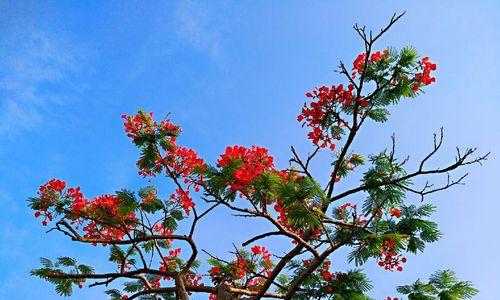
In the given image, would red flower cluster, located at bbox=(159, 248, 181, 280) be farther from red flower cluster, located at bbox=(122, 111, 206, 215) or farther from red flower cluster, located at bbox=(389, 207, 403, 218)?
red flower cluster, located at bbox=(389, 207, 403, 218)

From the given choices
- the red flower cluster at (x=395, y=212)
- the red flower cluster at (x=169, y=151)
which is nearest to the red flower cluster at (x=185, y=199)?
the red flower cluster at (x=169, y=151)

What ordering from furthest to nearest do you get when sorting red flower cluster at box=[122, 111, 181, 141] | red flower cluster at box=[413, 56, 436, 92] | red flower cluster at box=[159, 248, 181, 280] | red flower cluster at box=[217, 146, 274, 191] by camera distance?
red flower cluster at box=[159, 248, 181, 280] < red flower cluster at box=[122, 111, 181, 141] < red flower cluster at box=[413, 56, 436, 92] < red flower cluster at box=[217, 146, 274, 191]

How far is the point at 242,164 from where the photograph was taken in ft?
16.3

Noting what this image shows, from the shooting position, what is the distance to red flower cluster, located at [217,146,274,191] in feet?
15.9

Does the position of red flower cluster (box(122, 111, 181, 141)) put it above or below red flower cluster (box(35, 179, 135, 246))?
above

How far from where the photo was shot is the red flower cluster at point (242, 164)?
4.86 m

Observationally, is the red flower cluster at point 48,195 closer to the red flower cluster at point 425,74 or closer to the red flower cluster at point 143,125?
the red flower cluster at point 143,125

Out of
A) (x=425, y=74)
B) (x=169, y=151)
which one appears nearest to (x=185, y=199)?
(x=169, y=151)

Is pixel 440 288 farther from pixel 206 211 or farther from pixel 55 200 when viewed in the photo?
pixel 55 200

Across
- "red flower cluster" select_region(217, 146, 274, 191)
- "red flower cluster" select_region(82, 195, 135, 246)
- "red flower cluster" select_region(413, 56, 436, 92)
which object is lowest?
"red flower cluster" select_region(217, 146, 274, 191)

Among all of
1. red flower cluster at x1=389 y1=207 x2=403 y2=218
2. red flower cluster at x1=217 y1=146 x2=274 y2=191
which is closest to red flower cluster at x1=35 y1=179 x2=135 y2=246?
red flower cluster at x1=217 y1=146 x2=274 y2=191

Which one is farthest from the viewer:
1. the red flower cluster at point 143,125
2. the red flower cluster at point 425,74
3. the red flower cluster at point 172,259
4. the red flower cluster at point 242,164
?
the red flower cluster at point 172,259

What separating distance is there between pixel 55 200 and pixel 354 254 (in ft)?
14.2

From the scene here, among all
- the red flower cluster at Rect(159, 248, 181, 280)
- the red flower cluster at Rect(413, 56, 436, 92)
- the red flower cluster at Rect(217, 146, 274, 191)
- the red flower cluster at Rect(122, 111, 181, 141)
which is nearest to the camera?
the red flower cluster at Rect(217, 146, 274, 191)
